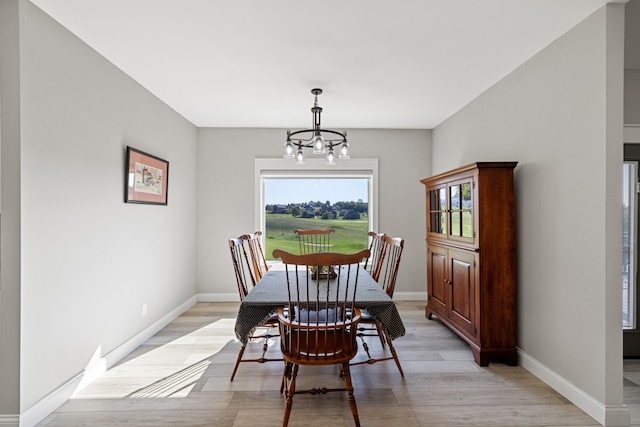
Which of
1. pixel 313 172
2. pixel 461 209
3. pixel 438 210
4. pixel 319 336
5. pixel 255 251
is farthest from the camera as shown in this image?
pixel 313 172

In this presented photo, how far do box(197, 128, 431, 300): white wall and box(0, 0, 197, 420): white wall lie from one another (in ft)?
3.92

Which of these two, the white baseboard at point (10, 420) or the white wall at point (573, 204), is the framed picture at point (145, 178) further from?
the white wall at point (573, 204)

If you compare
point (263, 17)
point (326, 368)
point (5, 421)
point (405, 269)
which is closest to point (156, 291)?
point (5, 421)

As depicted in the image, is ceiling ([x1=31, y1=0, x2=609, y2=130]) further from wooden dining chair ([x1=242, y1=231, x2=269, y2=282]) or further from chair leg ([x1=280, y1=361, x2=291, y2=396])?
chair leg ([x1=280, y1=361, x2=291, y2=396])

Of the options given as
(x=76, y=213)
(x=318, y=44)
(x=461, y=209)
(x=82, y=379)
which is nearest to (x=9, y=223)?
(x=76, y=213)

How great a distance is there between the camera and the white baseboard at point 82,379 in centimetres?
205

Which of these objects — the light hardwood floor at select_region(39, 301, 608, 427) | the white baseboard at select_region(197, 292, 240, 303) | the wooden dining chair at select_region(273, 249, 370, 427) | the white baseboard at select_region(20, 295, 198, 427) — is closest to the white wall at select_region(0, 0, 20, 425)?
the white baseboard at select_region(20, 295, 198, 427)

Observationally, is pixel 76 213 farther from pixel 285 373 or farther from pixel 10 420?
pixel 285 373

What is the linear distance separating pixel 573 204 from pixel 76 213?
11.3 ft

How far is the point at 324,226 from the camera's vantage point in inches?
200

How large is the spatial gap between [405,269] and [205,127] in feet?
11.5

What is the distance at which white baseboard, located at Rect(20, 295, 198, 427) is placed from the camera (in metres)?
2.05

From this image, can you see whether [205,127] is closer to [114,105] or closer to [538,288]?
[114,105]

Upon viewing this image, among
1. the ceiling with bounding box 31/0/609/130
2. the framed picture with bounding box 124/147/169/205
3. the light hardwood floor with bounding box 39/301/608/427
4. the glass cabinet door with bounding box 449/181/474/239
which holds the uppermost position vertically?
the ceiling with bounding box 31/0/609/130
